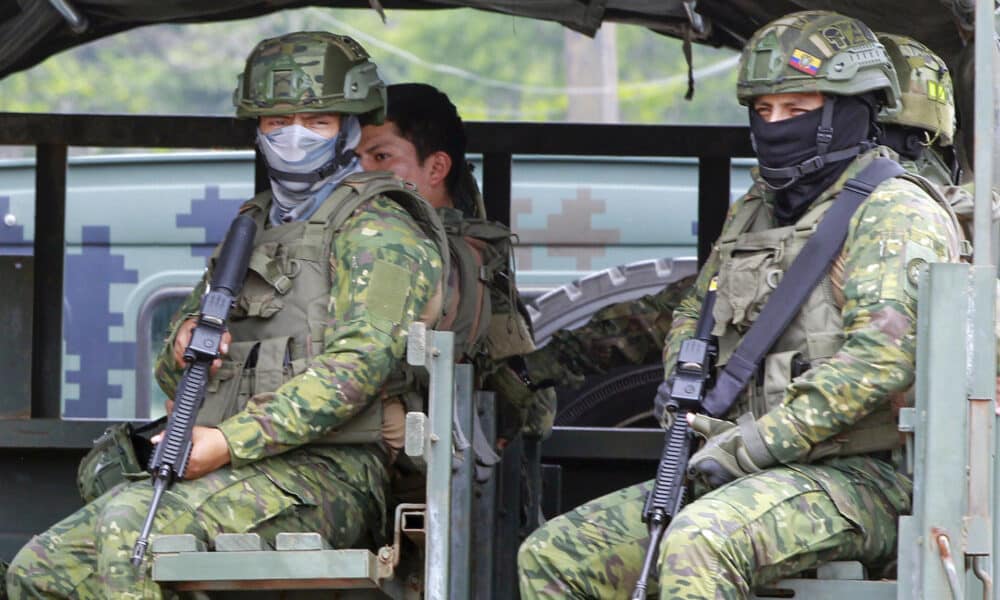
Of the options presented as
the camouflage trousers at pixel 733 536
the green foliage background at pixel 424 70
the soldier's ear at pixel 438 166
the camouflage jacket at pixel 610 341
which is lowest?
the camouflage trousers at pixel 733 536

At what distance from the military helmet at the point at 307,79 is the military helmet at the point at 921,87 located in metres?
1.45

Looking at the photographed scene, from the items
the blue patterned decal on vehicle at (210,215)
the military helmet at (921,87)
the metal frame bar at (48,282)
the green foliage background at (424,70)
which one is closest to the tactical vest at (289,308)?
the military helmet at (921,87)

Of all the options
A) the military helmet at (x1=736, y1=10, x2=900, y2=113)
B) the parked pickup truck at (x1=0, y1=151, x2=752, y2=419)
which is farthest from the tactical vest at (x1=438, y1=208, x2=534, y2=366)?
the parked pickup truck at (x1=0, y1=151, x2=752, y2=419)

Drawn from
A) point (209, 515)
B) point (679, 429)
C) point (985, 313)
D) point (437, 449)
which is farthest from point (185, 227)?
point (985, 313)

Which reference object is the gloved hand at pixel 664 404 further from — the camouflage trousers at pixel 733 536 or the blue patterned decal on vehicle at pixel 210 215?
the blue patterned decal on vehicle at pixel 210 215

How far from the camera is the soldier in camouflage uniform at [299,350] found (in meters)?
4.86

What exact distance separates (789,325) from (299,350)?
1301 millimetres

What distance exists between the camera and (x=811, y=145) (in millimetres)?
4805

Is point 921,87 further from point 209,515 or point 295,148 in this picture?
point 209,515

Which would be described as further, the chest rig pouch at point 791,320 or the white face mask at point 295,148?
the white face mask at point 295,148

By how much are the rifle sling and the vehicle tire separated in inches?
119

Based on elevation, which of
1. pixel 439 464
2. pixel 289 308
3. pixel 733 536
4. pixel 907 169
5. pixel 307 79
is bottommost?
pixel 733 536

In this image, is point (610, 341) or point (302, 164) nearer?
point (302, 164)

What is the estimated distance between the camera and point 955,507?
4086 millimetres
